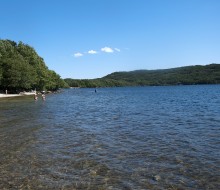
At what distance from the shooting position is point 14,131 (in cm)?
2616

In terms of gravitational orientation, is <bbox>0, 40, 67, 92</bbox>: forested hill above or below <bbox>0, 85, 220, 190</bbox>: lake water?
above

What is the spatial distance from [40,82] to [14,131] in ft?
364

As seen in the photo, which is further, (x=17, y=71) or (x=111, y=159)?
(x=17, y=71)

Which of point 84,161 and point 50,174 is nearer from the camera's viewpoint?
point 50,174

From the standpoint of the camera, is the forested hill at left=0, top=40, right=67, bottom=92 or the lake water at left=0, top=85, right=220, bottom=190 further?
the forested hill at left=0, top=40, right=67, bottom=92

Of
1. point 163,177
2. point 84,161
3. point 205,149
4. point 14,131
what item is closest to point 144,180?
point 163,177

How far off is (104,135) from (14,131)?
7885 millimetres

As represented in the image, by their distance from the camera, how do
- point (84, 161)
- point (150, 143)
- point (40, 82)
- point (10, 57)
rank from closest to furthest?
point (84, 161)
point (150, 143)
point (10, 57)
point (40, 82)

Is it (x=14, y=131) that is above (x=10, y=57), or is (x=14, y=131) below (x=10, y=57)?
below

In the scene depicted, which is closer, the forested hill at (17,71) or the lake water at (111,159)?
the lake water at (111,159)

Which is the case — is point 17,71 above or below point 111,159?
above

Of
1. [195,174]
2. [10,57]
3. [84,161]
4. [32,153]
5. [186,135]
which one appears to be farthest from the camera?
[10,57]

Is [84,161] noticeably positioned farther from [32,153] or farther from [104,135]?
[104,135]

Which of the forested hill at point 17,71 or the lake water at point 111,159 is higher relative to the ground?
the forested hill at point 17,71
